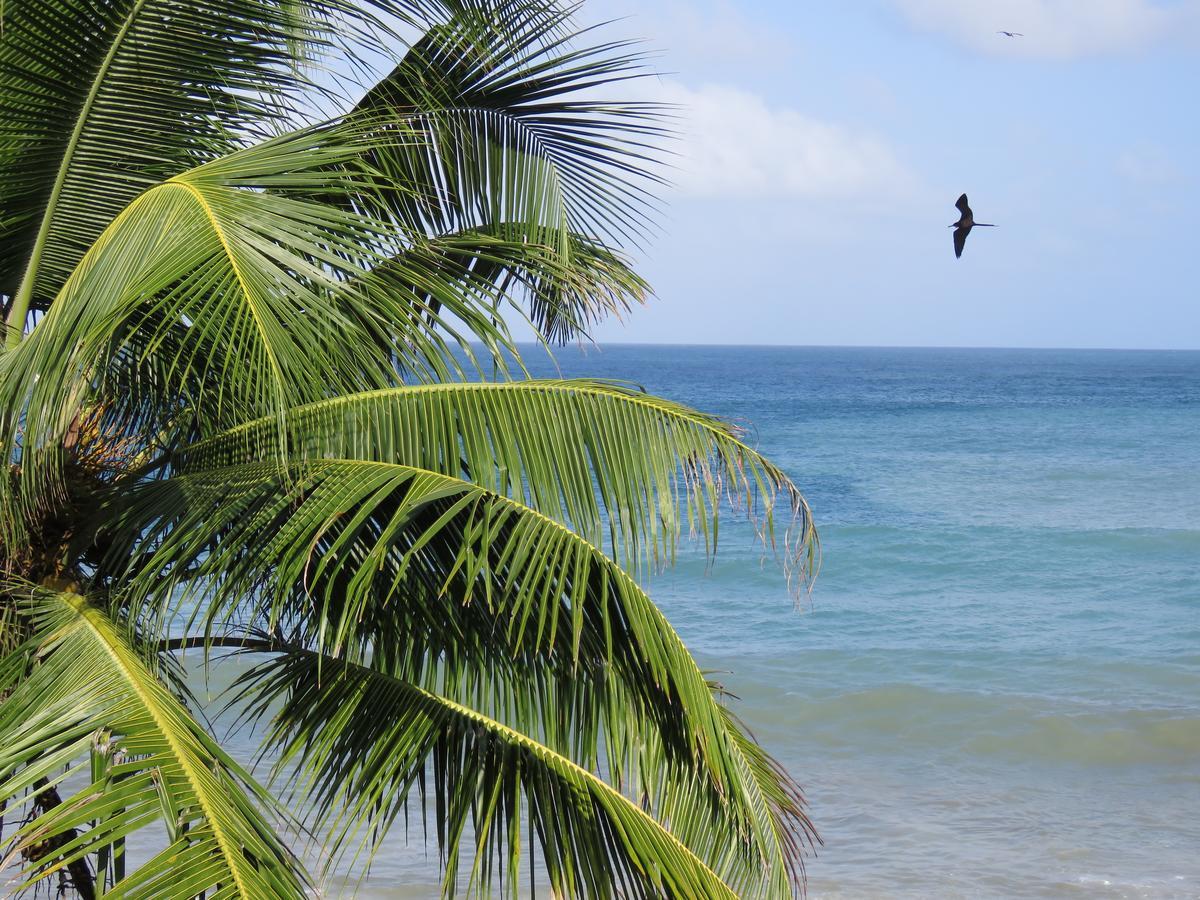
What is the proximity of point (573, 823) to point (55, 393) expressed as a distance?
68.7 inches

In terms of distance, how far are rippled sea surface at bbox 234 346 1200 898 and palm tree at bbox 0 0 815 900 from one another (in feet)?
9.75

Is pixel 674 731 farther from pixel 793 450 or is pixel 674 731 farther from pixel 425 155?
pixel 793 450

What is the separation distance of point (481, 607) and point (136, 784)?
129 centimetres

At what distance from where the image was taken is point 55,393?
2.81m

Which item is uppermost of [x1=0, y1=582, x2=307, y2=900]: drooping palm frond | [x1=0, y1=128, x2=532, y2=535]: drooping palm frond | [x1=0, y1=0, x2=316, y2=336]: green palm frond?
[x1=0, y1=0, x2=316, y2=336]: green palm frond

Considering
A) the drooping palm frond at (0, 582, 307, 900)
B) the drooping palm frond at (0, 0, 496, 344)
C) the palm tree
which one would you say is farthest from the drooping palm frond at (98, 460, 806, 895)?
the drooping palm frond at (0, 0, 496, 344)

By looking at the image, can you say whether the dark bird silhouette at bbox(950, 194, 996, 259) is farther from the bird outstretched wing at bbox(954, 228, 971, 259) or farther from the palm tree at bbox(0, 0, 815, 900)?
the palm tree at bbox(0, 0, 815, 900)

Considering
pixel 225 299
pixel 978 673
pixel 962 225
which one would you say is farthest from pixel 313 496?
pixel 978 673

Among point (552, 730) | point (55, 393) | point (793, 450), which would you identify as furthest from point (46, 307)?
point (793, 450)

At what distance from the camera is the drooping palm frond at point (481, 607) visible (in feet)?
9.84

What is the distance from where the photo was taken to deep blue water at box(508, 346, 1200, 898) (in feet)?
26.8

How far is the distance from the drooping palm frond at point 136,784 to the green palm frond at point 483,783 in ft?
2.11

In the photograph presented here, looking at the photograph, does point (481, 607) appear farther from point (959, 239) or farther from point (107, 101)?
point (959, 239)

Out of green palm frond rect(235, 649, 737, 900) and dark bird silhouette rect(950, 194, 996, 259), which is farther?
dark bird silhouette rect(950, 194, 996, 259)
